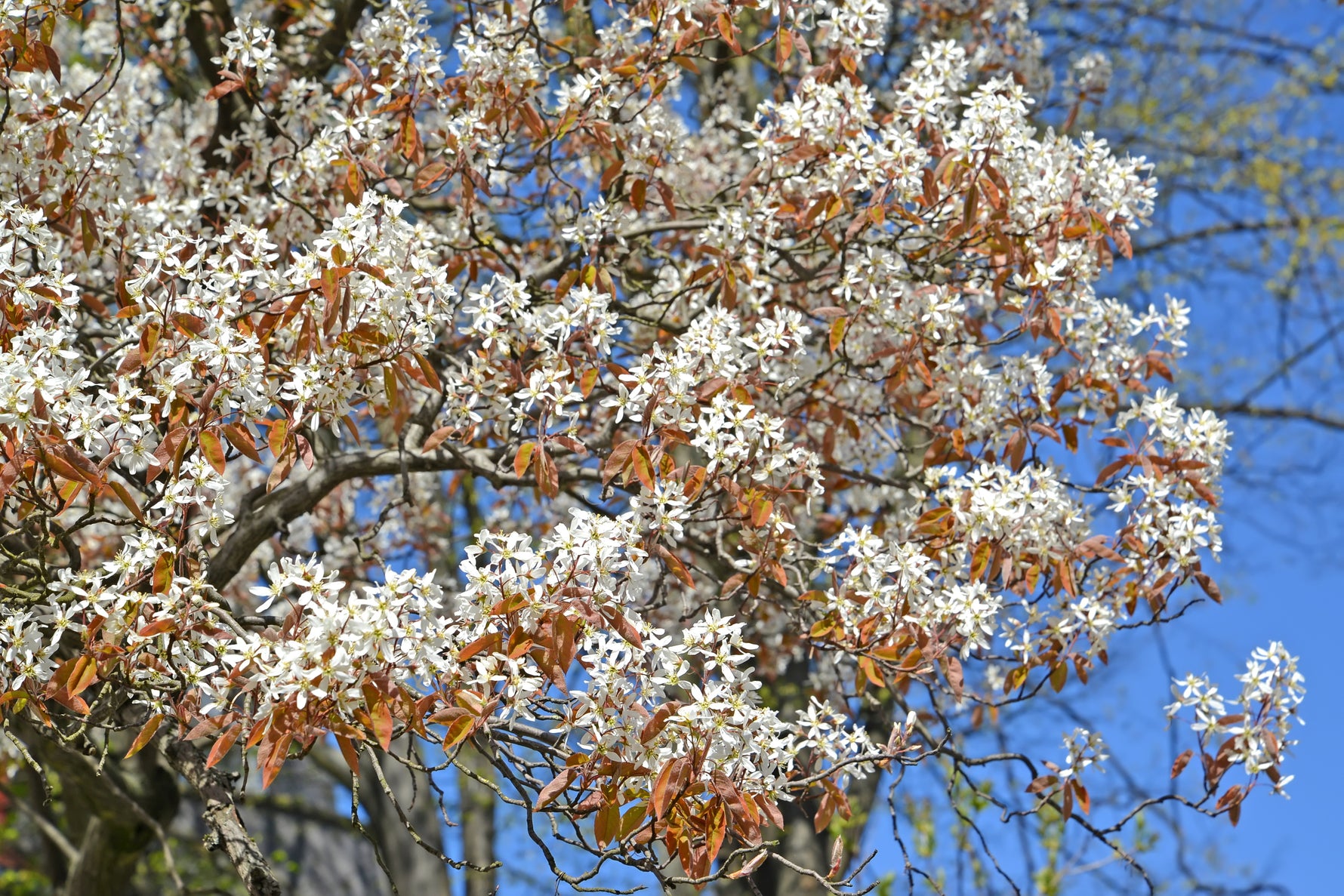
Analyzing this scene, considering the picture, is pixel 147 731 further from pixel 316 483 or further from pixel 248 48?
pixel 248 48

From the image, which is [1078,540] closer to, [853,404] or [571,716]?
[853,404]

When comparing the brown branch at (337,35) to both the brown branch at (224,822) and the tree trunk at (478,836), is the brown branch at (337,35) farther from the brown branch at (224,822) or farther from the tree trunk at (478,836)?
the tree trunk at (478,836)

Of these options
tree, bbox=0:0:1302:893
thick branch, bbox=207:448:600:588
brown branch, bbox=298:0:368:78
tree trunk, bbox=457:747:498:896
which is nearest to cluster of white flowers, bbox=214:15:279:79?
tree, bbox=0:0:1302:893

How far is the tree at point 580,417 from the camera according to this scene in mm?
2527

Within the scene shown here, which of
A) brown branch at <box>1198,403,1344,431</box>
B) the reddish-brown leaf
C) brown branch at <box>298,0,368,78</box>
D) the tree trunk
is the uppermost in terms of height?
brown branch at <box>1198,403,1344,431</box>

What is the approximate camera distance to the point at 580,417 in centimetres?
383

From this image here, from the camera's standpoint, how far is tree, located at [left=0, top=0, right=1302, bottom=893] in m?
2.53

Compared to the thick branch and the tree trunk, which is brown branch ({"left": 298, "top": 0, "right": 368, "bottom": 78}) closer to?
the thick branch

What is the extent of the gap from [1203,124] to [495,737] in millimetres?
7938

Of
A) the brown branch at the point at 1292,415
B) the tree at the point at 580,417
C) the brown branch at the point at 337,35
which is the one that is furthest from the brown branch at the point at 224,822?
the brown branch at the point at 1292,415

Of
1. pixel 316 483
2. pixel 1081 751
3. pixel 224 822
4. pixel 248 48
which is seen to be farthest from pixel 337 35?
pixel 1081 751

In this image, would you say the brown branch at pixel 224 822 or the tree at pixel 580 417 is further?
the brown branch at pixel 224 822

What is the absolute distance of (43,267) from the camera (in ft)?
9.42

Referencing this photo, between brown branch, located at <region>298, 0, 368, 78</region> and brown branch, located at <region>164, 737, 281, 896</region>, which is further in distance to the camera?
brown branch, located at <region>298, 0, 368, 78</region>
